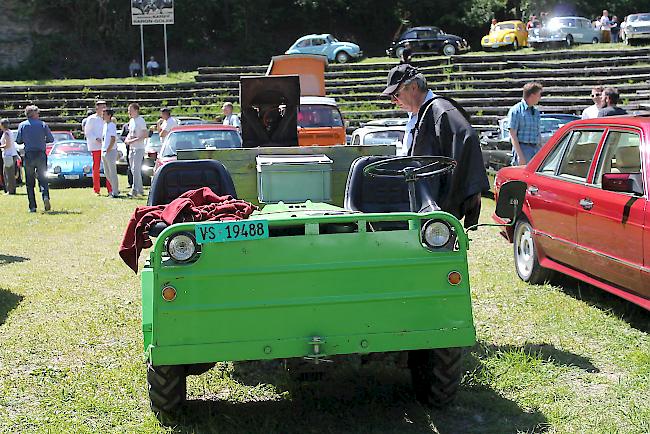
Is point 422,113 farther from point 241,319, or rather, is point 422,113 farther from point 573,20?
point 573,20

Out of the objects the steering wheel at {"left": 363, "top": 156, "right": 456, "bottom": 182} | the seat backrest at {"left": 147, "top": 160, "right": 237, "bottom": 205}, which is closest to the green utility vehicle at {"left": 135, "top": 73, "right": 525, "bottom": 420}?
the steering wheel at {"left": 363, "top": 156, "right": 456, "bottom": 182}

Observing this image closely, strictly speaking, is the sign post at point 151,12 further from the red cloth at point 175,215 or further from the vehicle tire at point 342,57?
the red cloth at point 175,215

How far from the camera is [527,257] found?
27.8 feet

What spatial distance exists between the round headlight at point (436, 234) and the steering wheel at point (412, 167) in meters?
0.59

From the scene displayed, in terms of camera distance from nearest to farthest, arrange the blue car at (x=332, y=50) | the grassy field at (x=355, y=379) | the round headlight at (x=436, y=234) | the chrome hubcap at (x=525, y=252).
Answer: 1. the round headlight at (x=436, y=234)
2. the grassy field at (x=355, y=379)
3. the chrome hubcap at (x=525, y=252)
4. the blue car at (x=332, y=50)

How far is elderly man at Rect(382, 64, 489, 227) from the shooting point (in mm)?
5750

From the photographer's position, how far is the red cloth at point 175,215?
512 centimetres

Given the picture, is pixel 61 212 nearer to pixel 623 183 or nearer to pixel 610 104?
pixel 610 104

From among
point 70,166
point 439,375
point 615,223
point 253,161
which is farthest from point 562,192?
point 70,166

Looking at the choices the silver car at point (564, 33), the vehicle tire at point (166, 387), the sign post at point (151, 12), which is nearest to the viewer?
the vehicle tire at point (166, 387)

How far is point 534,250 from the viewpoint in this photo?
8219mm

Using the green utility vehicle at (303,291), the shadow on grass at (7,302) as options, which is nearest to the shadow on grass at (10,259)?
the shadow on grass at (7,302)

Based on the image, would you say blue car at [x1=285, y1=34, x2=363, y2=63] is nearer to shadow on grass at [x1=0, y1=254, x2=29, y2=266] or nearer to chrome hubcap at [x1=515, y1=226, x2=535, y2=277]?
shadow on grass at [x1=0, y1=254, x2=29, y2=266]

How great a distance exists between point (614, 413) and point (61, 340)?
4142 mm
